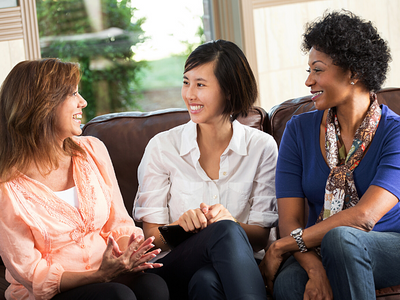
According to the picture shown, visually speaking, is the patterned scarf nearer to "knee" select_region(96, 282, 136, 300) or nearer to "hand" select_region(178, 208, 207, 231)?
"hand" select_region(178, 208, 207, 231)

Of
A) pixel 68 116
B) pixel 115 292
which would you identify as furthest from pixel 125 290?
pixel 68 116

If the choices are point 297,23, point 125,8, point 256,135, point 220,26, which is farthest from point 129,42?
point 256,135

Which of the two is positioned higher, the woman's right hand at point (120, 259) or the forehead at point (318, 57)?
the forehead at point (318, 57)

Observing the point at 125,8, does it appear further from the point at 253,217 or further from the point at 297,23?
the point at 253,217

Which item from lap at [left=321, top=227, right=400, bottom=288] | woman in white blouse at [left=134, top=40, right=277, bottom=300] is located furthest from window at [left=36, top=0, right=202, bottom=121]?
lap at [left=321, top=227, right=400, bottom=288]

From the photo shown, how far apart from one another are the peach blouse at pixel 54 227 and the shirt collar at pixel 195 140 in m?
0.34

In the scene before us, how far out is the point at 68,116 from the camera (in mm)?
1485

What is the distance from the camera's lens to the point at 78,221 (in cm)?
146

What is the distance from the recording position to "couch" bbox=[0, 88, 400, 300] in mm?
1959

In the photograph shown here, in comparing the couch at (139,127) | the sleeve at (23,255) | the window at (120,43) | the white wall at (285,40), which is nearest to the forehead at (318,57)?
the couch at (139,127)

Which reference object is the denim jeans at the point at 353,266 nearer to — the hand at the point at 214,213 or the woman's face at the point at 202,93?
the hand at the point at 214,213

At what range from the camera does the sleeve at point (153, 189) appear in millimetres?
1711

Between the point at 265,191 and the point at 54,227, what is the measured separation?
32.5 inches

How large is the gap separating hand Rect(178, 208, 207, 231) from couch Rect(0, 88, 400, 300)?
19.7 inches
